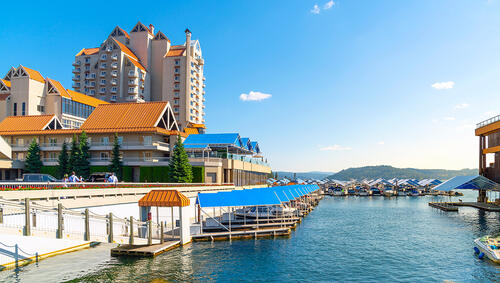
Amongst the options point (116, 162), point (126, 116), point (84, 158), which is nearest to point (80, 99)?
point (126, 116)

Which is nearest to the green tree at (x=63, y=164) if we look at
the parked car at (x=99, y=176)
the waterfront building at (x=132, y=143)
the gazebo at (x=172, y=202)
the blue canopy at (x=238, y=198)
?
the waterfront building at (x=132, y=143)

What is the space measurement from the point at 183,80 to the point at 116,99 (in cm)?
→ 2276

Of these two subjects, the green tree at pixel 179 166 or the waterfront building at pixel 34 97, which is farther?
the waterfront building at pixel 34 97

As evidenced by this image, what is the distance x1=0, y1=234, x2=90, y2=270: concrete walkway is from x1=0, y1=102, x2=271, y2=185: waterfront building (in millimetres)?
32863

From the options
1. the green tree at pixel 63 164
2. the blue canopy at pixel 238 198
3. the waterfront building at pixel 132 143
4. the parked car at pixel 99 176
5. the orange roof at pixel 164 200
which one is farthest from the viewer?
the waterfront building at pixel 132 143

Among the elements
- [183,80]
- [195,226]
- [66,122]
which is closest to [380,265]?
Result: [195,226]

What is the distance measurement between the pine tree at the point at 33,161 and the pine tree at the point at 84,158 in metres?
8.27

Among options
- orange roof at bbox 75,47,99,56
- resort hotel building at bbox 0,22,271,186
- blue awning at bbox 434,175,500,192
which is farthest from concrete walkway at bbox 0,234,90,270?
orange roof at bbox 75,47,99,56

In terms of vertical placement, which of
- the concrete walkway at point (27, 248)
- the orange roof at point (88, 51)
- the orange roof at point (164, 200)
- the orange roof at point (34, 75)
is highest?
the orange roof at point (88, 51)

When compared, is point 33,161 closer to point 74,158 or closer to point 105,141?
point 74,158

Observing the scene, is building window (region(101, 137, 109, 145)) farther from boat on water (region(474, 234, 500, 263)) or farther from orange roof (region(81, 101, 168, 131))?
boat on water (region(474, 234, 500, 263))

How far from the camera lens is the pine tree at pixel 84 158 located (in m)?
64.3

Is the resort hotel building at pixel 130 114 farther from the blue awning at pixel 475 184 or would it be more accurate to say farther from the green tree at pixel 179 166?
the blue awning at pixel 475 184

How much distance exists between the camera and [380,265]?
28.8m
